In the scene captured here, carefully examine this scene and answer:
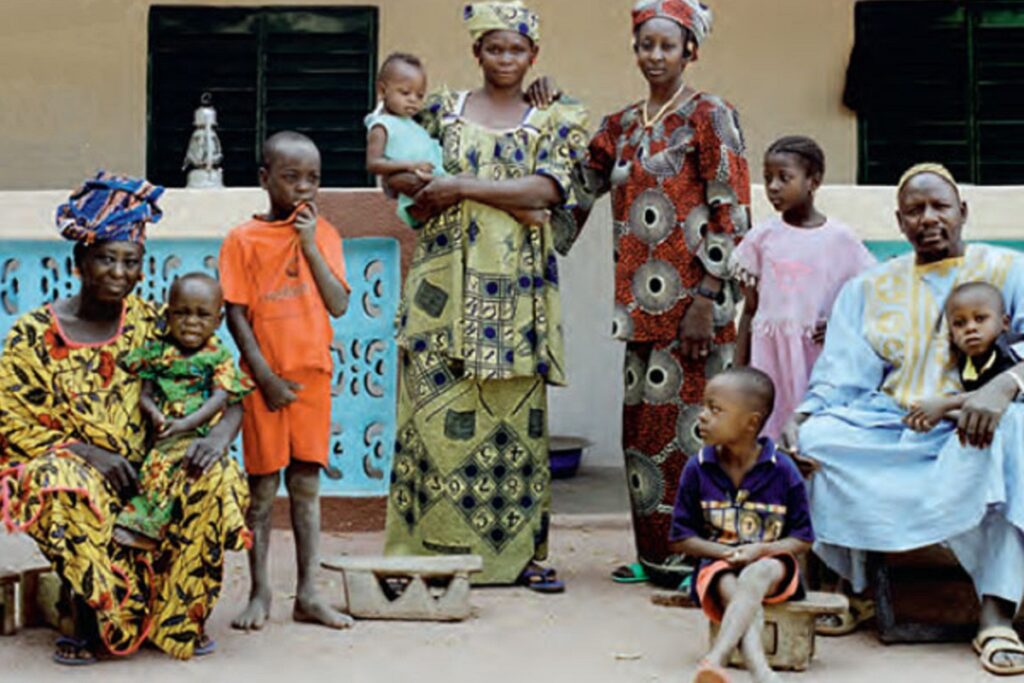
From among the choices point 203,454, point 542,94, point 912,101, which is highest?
point 912,101

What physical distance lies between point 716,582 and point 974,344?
1.12m

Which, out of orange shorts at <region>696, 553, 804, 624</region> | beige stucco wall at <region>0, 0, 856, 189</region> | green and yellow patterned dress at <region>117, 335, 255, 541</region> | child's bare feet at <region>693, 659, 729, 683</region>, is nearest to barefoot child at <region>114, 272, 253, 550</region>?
green and yellow patterned dress at <region>117, 335, 255, 541</region>

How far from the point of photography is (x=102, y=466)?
15.7ft

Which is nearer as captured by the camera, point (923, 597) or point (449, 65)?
point (923, 597)

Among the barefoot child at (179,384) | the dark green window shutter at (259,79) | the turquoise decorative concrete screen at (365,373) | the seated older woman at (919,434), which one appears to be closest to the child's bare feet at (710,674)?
the seated older woman at (919,434)

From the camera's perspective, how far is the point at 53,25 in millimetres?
8305

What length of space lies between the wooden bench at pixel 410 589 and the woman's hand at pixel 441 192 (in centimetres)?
121

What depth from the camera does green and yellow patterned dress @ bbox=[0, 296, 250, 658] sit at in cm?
466

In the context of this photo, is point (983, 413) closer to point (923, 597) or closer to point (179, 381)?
point (923, 597)

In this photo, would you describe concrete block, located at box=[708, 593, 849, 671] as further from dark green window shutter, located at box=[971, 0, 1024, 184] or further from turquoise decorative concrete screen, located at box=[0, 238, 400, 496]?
dark green window shutter, located at box=[971, 0, 1024, 184]

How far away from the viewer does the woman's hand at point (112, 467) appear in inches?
188

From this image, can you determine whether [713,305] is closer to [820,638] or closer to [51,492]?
[820,638]

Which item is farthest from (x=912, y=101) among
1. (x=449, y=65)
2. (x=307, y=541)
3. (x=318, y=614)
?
(x=318, y=614)

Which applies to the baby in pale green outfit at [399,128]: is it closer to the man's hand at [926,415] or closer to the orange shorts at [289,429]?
the orange shorts at [289,429]
